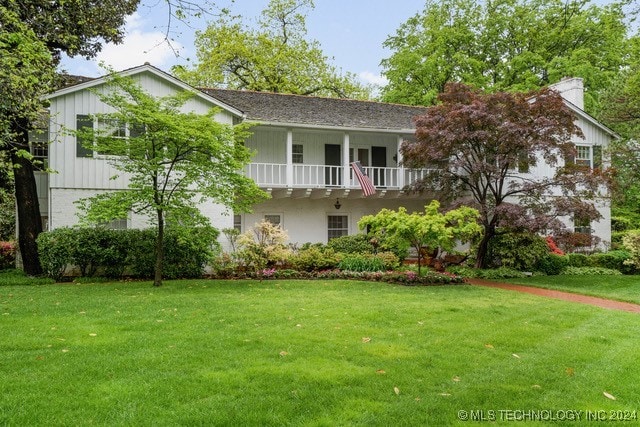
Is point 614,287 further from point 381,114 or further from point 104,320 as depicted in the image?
point 104,320

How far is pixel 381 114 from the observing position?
1994cm

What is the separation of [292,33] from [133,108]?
1035 inches

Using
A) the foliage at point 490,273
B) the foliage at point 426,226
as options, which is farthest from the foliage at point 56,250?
the foliage at point 490,273

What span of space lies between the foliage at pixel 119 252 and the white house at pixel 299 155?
1.76 meters

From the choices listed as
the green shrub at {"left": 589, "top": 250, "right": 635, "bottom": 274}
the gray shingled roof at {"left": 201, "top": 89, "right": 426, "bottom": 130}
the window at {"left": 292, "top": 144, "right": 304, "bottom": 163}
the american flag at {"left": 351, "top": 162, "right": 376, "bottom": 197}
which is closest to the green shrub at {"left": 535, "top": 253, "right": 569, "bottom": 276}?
the green shrub at {"left": 589, "top": 250, "right": 635, "bottom": 274}

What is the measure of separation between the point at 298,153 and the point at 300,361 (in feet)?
48.4

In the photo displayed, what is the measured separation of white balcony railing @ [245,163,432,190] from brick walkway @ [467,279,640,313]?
6.06m

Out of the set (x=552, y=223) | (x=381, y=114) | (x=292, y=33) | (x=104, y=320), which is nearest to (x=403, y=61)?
(x=292, y=33)

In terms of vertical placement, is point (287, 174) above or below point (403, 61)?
below

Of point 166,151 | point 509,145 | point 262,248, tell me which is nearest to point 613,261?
point 509,145

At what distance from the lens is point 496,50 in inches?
1248

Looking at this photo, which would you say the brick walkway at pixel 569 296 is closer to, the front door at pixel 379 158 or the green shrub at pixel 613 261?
the green shrub at pixel 613 261

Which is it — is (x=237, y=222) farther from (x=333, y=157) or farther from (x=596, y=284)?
(x=596, y=284)

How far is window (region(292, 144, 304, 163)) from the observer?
19.0 m
